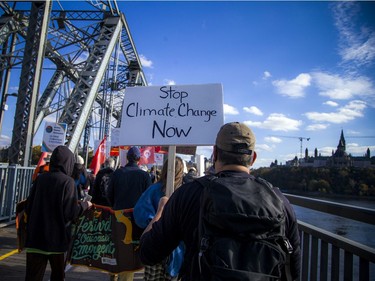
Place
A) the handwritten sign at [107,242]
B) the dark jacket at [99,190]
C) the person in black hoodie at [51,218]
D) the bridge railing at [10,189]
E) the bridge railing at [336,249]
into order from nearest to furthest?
the bridge railing at [336,249] < the person in black hoodie at [51,218] < the handwritten sign at [107,242] < the dark jacket at [99,190] < the bridge railing at [10,189]

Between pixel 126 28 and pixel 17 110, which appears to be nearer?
pixel 17 110

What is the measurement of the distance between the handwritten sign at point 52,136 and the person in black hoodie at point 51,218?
5.72m

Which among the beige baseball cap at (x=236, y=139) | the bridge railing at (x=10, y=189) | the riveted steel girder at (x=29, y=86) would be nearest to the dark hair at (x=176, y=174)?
the beige baseball cap at (x=236, y=139)

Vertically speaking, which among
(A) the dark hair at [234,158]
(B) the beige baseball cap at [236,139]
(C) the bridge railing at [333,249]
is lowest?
(C) the bridge railing at [333,249]

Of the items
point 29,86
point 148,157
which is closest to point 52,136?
point 29,86

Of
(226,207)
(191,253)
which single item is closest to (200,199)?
(226,207)

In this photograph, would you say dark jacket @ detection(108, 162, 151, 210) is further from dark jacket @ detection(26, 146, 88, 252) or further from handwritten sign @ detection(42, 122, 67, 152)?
handwritten sign @ detection(42, 122, 67, 152)

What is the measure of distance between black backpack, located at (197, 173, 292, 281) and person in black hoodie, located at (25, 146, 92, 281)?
219 cm

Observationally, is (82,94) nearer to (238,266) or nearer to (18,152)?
(18,152)

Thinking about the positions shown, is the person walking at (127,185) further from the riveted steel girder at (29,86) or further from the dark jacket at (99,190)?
the riveted steel girder at (29,86)

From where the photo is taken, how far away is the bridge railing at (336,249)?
171 cm

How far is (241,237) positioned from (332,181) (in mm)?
36272

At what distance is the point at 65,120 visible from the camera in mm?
12711

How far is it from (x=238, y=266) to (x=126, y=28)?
1841 cm
